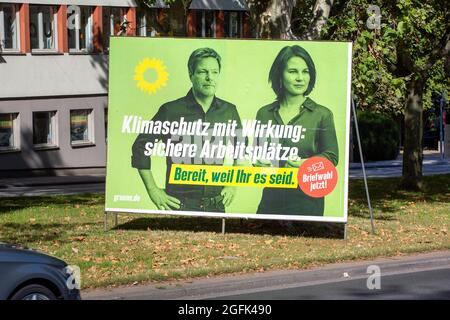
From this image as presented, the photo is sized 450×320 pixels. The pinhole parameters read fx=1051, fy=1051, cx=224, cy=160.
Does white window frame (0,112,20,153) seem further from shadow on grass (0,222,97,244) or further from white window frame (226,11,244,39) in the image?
shadow on grass (0,222,97,244)

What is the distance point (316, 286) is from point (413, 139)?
16725 mm

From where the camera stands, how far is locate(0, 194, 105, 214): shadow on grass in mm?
23281

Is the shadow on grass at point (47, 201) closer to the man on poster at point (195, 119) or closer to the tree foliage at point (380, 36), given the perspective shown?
the man on poster at point (195, 119)

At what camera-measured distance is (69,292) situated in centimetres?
980

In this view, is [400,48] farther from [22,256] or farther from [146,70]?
[22,256]

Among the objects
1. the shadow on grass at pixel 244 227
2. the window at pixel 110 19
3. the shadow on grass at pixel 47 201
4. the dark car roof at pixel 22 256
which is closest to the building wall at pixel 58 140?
the window at pixel 110 19

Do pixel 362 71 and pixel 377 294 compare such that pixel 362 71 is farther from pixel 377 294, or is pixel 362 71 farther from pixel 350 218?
pixel 377 294

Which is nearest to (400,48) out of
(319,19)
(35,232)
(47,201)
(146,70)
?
(319,19)

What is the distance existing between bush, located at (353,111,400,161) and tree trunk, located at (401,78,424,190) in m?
23.4

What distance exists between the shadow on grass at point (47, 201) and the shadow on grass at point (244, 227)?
3.91 metres

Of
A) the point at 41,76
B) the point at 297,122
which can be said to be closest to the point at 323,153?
the point at 297,122

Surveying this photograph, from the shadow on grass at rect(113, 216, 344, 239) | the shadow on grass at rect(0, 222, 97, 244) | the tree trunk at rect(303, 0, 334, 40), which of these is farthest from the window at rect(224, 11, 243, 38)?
the shadow on grass at rect(0, 222, 97, 244)

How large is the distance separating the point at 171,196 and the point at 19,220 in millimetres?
3644

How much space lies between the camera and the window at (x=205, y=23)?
48.2 m
